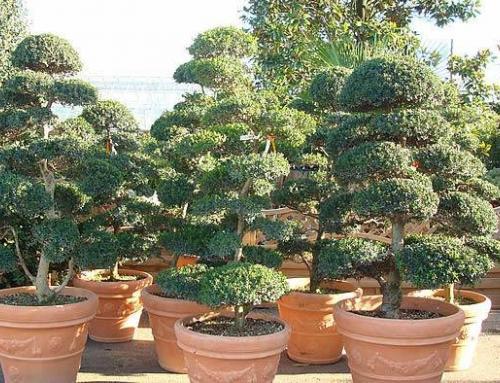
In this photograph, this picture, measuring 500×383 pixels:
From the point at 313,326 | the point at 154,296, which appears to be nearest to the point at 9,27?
the point at 154,296

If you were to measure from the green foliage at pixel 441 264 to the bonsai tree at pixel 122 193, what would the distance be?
153 cm

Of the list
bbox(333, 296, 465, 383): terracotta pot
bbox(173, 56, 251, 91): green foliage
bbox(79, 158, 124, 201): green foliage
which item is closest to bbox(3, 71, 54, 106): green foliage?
bbox(79, 158, 124, 201): green foliage

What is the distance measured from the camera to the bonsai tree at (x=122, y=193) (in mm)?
3631

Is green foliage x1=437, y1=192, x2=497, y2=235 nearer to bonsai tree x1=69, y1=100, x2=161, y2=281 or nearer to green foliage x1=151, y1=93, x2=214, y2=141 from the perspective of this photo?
green foliage x1=151, y1=93, x2=214, y2=141

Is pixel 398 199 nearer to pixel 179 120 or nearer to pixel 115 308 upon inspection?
pixel 179 120

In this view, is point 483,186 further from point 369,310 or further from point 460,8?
point 460,8

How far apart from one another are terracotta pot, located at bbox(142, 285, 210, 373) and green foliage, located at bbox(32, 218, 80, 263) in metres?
0.60

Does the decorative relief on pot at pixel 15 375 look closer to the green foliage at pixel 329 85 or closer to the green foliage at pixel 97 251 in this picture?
the green foliage at pixel 97 251

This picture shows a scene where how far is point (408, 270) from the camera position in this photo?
308cm

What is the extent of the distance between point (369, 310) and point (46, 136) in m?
1.97

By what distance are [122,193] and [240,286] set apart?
154cm

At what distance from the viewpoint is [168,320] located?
3658mm

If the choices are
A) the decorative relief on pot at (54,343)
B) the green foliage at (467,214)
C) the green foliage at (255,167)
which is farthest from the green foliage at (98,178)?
the green foliage at (467,214)

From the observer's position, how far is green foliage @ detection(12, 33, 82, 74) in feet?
11.2
